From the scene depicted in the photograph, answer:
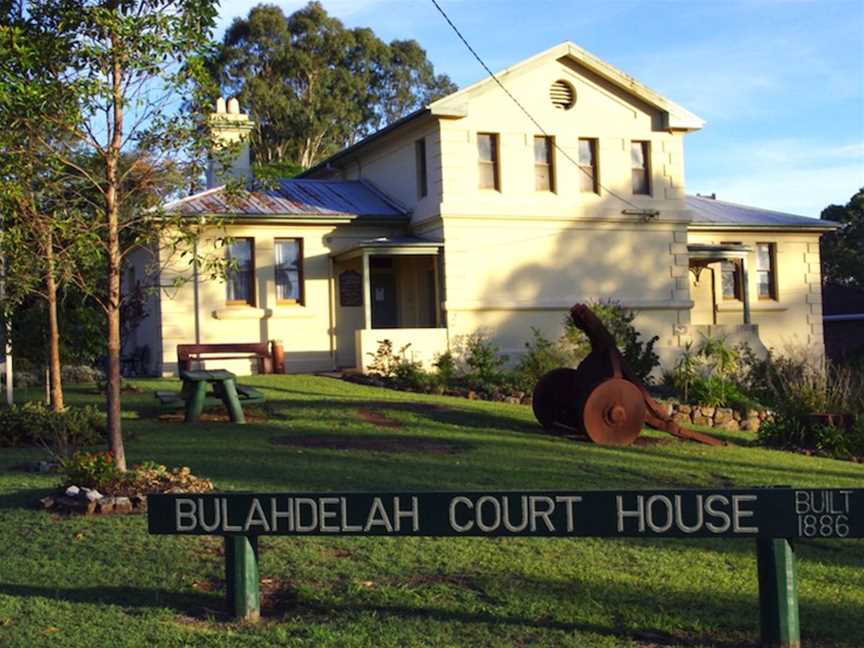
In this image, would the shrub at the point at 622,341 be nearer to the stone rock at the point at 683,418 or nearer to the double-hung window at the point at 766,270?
the stone rock at the point at 683,418

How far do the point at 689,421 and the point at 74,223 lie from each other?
1174cm

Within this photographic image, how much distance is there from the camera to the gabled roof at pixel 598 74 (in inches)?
913

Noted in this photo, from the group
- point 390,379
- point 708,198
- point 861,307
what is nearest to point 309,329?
point 390,379

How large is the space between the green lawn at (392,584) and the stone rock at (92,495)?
0.69 feet

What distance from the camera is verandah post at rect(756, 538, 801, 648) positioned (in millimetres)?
5941

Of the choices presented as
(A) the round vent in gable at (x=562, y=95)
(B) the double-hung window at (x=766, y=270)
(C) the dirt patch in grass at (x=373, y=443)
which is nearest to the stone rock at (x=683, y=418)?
(C) the dirt patch in grass at (x=373, y=443)

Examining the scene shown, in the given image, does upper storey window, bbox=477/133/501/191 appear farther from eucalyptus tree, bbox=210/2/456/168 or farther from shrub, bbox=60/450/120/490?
eucalyptus tree, bbox=210/2/456/168

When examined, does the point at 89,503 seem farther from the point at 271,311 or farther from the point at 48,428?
the point at 271,311

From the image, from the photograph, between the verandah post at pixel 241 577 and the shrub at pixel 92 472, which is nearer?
the verandah post at pixel 241 577

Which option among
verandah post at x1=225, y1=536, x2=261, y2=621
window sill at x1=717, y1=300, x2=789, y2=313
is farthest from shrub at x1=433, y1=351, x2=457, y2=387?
verandah post at x1=225, y1=536, x2=261, y2=621

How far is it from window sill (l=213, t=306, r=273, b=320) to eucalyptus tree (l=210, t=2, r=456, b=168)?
2331cm

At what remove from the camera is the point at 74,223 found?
10164 mm

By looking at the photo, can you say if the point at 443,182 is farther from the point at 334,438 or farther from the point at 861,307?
the point at 861,307

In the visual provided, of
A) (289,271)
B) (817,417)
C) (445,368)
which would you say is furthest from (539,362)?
(817,417)
